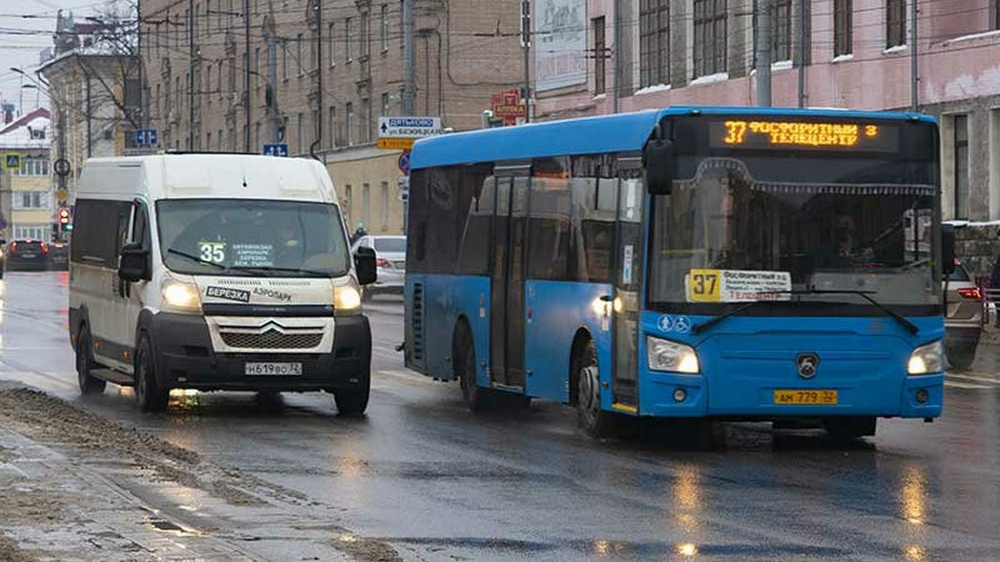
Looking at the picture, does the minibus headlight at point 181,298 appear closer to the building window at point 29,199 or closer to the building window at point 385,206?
the building window at point 385,206

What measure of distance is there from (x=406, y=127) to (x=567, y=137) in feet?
99.2

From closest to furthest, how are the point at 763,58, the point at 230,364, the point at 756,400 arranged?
1. the point at 756,400
2. the point at 230,364
3. the point at 763,58

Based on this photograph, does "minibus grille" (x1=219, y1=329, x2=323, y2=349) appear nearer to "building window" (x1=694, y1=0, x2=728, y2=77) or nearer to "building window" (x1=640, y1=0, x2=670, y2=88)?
"building window" (x1=694, y1=0, x2=728, y2=77)

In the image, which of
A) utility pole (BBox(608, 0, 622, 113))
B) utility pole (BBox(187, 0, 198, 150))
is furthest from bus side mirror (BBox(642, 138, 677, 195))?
utility pole (BBox(187, 0, 198, 150))

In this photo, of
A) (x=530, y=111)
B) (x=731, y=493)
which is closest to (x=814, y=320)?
(x=731, y=493)

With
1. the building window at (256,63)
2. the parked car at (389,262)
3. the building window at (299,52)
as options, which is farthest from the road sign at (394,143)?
the building window at (256,63)

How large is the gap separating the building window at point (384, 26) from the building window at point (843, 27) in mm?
30047

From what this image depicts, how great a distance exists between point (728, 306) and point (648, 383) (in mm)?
804

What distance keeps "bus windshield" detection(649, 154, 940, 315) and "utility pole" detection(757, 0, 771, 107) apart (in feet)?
56.0

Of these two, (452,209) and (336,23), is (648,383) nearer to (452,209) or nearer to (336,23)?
(452,209)

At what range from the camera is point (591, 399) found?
17594 mm

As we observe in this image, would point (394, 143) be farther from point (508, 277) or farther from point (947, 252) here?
point (947, 252)

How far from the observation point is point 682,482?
14492 millimetres

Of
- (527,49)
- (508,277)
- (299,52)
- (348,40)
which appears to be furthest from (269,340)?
(299,52)
